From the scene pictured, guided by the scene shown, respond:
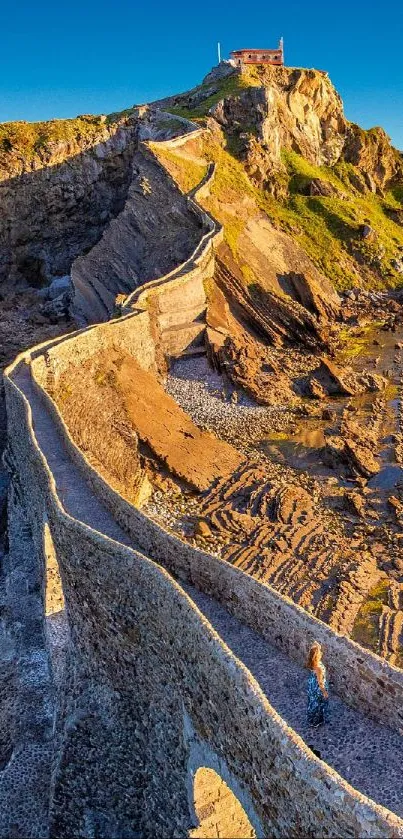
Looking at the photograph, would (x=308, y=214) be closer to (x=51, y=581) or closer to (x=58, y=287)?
(x=58, y=287)

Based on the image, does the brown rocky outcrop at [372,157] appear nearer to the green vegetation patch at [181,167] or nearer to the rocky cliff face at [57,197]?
the green vegetation patch at [181,167]

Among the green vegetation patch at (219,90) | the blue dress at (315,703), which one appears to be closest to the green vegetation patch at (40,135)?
the green vegetation patch at (219,90)

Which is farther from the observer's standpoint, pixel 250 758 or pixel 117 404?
pixel 117 404

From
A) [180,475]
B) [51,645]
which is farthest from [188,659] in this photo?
[180,475]

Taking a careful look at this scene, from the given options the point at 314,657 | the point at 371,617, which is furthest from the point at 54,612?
the point at 371,617

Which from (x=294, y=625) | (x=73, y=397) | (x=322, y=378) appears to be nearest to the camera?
(x=294, y=625)

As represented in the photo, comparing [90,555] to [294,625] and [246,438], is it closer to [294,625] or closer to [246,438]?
[294,625]

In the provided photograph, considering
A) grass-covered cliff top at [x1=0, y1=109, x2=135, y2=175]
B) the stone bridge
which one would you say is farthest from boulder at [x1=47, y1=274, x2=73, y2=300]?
the stone bridge
